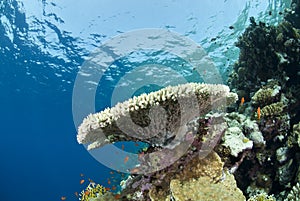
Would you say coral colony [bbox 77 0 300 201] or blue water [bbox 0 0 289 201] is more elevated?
blue water [bbox 0 0 289 201]

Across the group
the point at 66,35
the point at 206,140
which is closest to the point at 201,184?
the point at 206,140

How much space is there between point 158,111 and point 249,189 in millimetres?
3342

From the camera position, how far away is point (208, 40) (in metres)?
19.8

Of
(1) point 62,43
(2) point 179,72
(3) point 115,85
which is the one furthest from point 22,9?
(2) point 179,72

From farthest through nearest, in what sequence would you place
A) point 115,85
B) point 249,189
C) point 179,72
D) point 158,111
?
point 115,85, point 179,72, point 249,189, point 158,111

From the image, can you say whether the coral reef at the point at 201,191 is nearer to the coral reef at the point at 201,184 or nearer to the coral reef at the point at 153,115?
the coral reef at the point at 201,184

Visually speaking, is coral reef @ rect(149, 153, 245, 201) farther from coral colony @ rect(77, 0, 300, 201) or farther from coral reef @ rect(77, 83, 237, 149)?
coral reef @ rect(77, 83, 237, 149)

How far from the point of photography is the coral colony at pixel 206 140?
354cm

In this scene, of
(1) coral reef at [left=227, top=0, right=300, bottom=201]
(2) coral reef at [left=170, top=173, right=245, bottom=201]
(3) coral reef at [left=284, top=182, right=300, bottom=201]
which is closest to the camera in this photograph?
(2) coral reef at [left=170, top=173, right=245, bottom=201]

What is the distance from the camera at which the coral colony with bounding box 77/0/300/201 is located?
3541 mm

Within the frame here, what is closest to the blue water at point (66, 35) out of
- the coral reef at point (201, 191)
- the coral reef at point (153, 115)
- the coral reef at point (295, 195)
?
the coral reef at point (295, 195)

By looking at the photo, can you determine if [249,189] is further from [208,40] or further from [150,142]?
[208,40]

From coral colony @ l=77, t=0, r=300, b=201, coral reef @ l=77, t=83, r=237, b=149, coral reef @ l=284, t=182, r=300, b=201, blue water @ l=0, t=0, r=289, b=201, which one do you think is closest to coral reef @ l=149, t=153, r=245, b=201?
coral colony @ l=77, t=0, r=300, b=201

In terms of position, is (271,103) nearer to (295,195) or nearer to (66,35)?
(295,195)
